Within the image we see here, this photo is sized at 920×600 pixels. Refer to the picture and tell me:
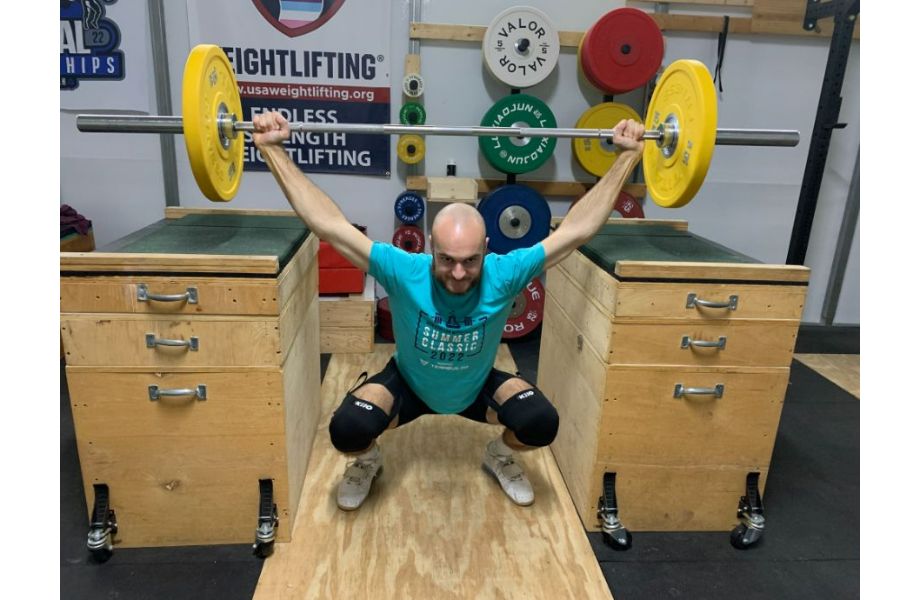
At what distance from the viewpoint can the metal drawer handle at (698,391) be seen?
5.94 ft

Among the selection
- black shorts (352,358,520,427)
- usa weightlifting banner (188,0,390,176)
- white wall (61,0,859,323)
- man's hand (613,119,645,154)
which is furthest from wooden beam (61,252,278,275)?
white wall (61,0,859,323)

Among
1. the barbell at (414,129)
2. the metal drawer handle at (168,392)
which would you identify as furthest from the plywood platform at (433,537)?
the barbell at (414,129)

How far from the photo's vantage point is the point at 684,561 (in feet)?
6.02

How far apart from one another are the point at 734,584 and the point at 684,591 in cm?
17

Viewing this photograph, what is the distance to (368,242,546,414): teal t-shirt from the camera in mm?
1814

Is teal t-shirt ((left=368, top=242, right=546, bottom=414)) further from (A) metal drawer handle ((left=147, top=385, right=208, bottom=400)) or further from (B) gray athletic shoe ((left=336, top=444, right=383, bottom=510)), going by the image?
(A) metal drawer handle ((left=147, top=385, right=208, bottom=400))

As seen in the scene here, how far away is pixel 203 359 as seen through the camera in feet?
5.40

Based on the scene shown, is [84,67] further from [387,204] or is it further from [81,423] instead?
[81,423]

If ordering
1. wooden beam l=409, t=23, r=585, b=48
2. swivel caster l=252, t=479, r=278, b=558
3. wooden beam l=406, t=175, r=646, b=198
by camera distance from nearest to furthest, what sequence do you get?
swivel caster l=252, t=479, r=278, b=558 < wooden beam l=409, t=23, r=585, b=48 < wooden beam l=406, t=175, r=646, b=198

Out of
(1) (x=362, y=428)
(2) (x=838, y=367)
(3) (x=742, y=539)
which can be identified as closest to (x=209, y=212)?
(1) (x=362, y=428)

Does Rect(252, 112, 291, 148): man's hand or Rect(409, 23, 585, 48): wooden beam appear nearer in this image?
Rect(252, 112, 291, 148): man's hand

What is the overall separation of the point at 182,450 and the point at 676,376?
1.49m

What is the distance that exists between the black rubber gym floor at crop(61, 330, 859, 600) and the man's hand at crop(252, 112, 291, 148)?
1.26 meters

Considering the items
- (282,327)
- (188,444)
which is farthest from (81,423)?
(282,327)
